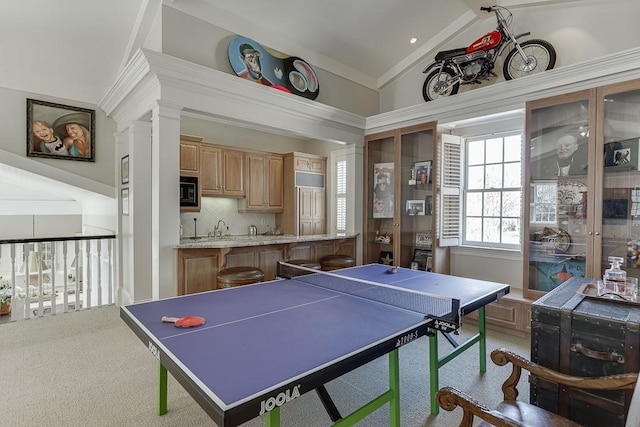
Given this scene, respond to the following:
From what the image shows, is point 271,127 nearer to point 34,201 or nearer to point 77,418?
point 77,418

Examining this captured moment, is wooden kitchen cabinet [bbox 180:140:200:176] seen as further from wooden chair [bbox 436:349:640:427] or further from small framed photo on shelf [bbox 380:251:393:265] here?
wooden chair [bbox 436:349:640:427]

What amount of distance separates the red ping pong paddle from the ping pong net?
1081 millimetres

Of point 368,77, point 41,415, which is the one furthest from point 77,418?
point 368,77

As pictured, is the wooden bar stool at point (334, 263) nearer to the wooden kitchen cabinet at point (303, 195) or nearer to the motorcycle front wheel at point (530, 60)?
the wooden kitchen cabinet at point (303, 195)

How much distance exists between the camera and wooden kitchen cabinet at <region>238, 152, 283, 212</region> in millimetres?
6301

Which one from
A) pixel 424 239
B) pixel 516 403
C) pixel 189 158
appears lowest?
pixel 516 403

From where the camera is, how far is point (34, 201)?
6441mm

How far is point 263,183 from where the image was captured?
21.3 ft

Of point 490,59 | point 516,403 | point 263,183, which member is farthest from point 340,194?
point 516,403

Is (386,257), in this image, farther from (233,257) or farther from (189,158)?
(189,158)

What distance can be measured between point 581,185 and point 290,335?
11.2 ft

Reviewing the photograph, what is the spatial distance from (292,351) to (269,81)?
355 centimetres

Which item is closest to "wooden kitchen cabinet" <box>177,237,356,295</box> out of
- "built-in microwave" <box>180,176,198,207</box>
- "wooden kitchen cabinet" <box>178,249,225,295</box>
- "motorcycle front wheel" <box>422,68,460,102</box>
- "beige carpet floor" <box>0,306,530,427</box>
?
"wooden kitchen cabinet" <box>178,249,225,295</box>

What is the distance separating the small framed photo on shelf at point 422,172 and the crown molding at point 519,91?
1.94 feet
